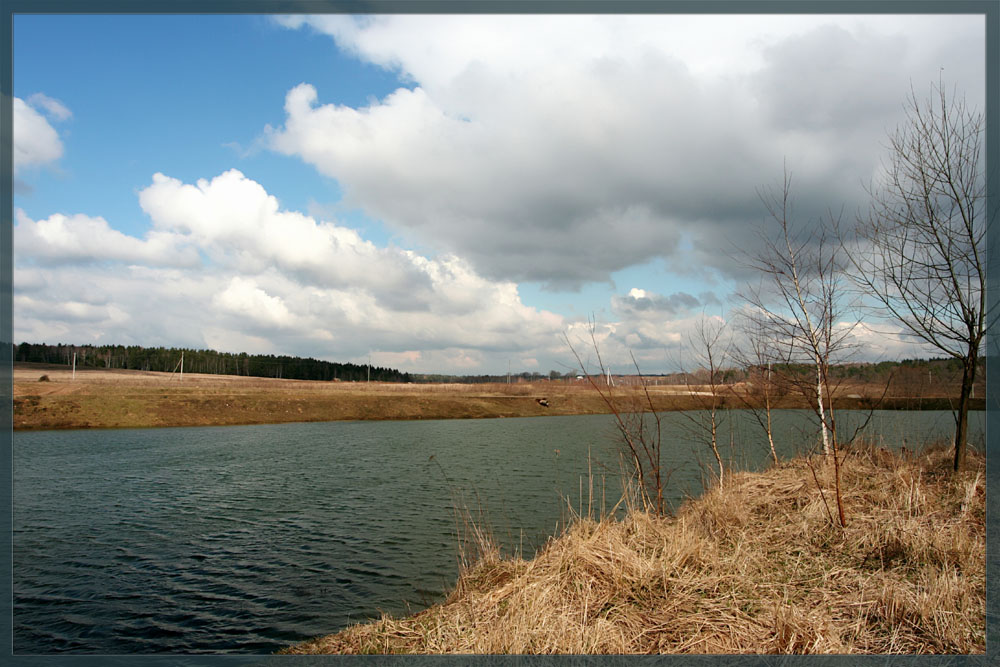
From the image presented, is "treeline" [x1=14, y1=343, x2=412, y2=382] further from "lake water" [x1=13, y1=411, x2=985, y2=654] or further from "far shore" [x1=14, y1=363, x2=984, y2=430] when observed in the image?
"lake water" [x1=13, y1=411, x2=985, y2=654]

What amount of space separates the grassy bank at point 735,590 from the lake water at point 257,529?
1.82 metres

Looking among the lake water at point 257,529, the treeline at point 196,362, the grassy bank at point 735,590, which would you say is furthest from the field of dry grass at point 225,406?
the treeline at point 196,362

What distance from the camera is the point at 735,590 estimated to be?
216 inches

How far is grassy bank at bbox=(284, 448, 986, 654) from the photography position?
4.67 meters

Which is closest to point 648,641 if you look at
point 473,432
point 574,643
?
point 574,643

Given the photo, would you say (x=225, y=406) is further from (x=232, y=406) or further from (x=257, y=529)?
(x=257, y=529)

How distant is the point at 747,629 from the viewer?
4.74 m

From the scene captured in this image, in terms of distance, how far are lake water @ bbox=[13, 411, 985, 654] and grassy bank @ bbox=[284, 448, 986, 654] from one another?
1818mm

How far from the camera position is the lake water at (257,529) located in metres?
8.35

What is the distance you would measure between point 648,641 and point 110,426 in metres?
47.2

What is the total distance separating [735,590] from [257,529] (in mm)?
11846

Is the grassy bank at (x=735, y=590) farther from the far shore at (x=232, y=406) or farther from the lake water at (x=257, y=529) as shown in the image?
the far shore at (x=232, y=406)

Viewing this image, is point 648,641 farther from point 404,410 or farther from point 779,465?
point 404,410

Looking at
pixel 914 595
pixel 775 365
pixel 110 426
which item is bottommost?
pixel 110 426
